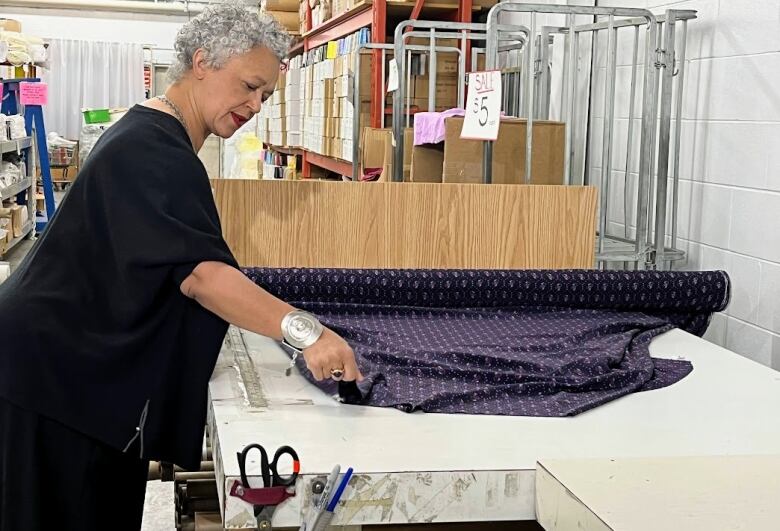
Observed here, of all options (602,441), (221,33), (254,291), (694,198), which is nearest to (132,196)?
(254,291)

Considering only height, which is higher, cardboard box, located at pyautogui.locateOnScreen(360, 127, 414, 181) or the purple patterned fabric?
cardboard box, located at pyautogui.locateOnScreen(360, 127, 414, 181)

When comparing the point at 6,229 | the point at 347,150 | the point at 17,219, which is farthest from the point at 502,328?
the point at 17,219

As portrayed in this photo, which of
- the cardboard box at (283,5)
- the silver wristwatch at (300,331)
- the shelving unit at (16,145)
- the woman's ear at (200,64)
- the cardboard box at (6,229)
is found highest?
the cardboard box at (283,5)

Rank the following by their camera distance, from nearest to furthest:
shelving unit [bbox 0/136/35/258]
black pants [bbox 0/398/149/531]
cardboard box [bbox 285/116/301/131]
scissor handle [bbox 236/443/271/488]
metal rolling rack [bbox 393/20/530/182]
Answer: scissor handle [bbox 236/443/271/488] → black pants [bbox 0/398/149/531] → metal rolling rack [bbox 393/20/530/182] → shelving unit [bbox 0/136/35/258] → cardboard box [bbox 285/116/301/131]

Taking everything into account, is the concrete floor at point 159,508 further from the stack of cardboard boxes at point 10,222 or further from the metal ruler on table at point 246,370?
the stack of cardboard boxes at point 10,222

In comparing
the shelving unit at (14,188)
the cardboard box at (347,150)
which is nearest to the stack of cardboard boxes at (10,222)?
the shelving unit at (14,188)

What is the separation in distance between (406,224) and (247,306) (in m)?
1.23

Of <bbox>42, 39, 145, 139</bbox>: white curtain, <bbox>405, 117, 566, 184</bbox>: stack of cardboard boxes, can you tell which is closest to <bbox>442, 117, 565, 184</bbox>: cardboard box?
<bbox>405, 117, 566, 184</bbox>: stack of cardboard boxes

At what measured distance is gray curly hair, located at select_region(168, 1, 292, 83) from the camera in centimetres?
193

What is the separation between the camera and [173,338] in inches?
74.0

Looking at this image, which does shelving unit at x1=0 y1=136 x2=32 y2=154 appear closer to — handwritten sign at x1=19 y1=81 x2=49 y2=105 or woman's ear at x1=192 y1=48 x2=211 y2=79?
handwritten sign at x1=19 y1=81 x2=49 y2=105

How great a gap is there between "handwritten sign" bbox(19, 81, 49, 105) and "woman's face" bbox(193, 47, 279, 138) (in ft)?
Result: 27.4

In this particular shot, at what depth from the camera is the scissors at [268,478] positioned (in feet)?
4.75

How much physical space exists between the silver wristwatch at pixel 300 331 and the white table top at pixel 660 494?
1.63 feet
